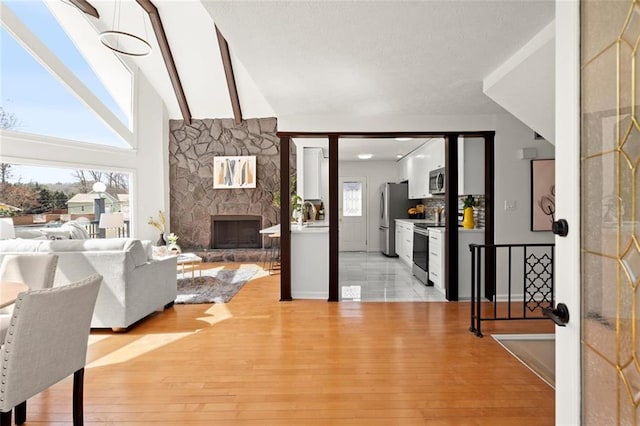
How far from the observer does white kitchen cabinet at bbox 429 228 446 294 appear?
15.8 feet

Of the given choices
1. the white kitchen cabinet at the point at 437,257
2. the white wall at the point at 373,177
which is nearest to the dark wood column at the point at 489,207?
the white kitchen cabinet at the point at 437,257

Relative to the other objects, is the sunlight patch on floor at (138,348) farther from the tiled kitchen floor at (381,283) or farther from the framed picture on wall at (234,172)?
the framed picture on wall at (234,172)

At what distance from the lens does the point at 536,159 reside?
4.34 metres

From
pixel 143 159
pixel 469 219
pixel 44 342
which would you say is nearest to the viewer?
pixel 44 342

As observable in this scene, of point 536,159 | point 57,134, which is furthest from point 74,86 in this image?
point 536,159

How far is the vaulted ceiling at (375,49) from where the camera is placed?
7.06ft

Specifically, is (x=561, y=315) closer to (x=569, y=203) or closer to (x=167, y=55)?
(x=569, y=203)

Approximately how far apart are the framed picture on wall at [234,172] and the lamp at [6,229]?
375cm

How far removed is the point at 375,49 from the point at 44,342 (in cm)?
267

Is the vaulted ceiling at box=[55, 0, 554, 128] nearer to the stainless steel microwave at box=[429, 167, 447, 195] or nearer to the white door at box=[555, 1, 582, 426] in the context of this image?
the white door at box=[555, 1, 582, 426]

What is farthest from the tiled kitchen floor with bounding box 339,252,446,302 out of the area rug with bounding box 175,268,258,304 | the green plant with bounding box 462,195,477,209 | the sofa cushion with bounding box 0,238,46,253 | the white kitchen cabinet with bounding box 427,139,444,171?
the sofa cushion with bounding box 0,238,46,253

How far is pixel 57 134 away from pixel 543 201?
24.7 feet

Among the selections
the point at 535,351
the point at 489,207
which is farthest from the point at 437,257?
the point at 535,351

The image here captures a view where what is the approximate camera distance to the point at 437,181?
227 inches
